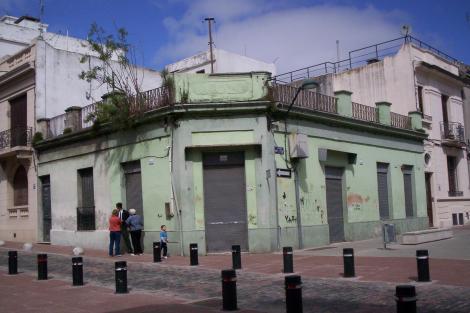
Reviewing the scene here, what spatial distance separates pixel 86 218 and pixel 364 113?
12.8 m

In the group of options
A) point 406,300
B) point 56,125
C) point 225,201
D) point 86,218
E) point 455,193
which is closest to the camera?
point 406,300

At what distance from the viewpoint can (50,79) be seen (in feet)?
83.1

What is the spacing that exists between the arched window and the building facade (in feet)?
13.3

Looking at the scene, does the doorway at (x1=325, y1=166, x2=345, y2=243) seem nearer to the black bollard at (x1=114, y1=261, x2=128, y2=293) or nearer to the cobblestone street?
the cobblestone street

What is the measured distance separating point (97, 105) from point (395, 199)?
1402cm

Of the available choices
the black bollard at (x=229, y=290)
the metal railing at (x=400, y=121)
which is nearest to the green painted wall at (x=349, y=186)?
the metal railing at (x=400, y=121)

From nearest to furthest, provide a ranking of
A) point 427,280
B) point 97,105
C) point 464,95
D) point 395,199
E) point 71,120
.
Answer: point 427,280, point 97,105, point 71,120, point 395,199, point 464,95

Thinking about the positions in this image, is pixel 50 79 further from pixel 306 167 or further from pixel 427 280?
pixel 427 280

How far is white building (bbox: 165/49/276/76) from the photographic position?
40.5 metres

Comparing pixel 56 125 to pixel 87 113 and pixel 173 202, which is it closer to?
pixel 87 113

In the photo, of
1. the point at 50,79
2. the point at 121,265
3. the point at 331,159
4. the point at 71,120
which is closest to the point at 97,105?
the point at 71,120

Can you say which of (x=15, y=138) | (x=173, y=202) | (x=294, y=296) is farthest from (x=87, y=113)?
(x=294, y=296)

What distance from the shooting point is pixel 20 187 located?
26.6 metres

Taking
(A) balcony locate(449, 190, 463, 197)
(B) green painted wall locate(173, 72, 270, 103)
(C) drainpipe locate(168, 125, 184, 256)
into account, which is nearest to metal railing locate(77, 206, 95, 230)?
(C) drainpipe locate(168, 125, 184, 256)
